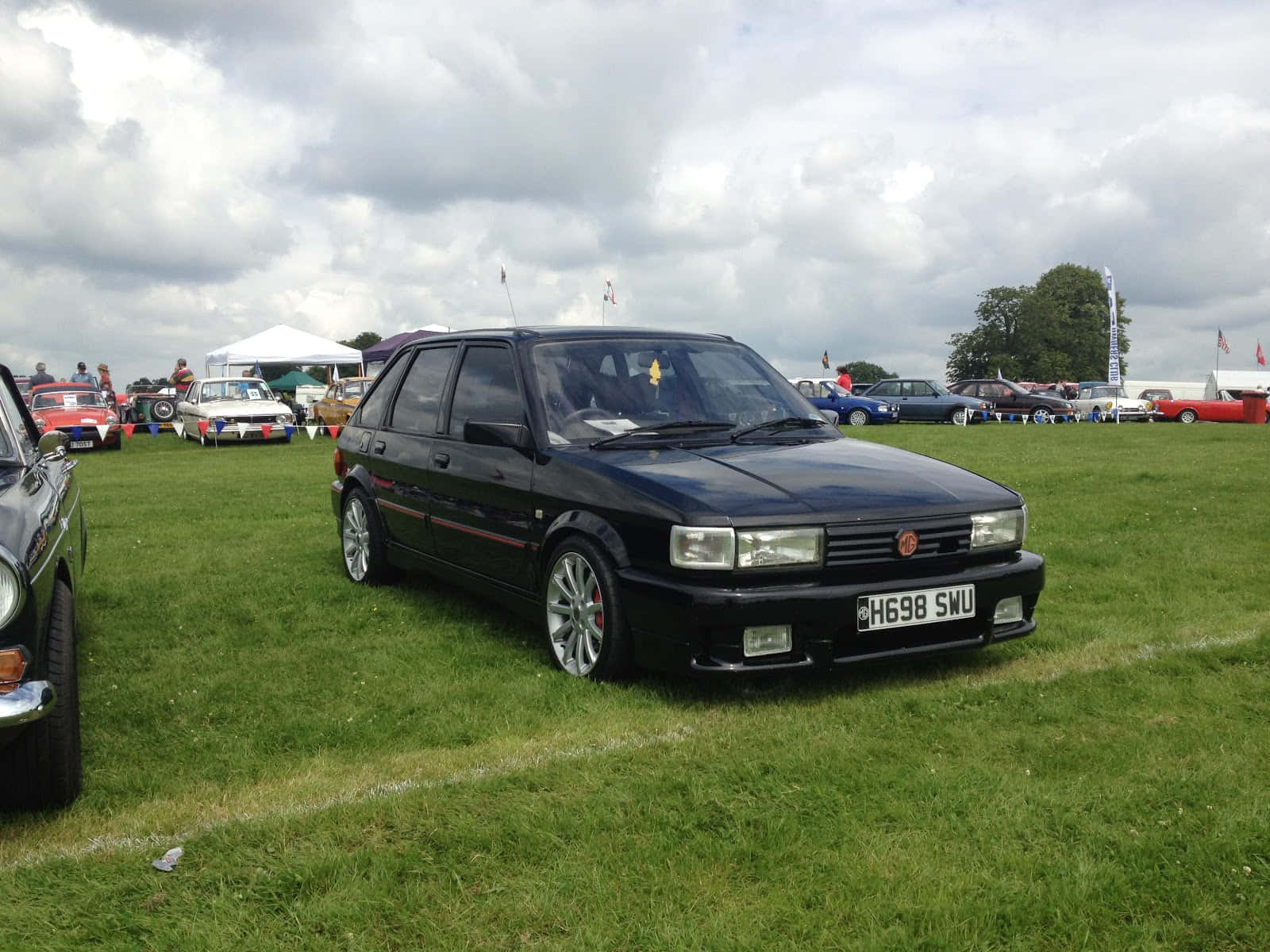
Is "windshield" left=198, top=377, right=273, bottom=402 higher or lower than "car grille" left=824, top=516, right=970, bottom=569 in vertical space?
higher

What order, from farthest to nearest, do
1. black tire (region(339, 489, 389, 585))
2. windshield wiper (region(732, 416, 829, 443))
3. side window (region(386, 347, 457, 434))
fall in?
black tire (region(339, 489, 389, 585)) < side window (region(386, 347, 457, 434)) < windshield wiper (region(732, 416, 829, 443))

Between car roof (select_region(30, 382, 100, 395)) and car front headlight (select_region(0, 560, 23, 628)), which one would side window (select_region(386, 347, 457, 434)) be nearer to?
car front headlight (select_region(0, 560, 23, 628))

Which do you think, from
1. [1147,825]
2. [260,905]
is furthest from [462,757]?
[1147,825]

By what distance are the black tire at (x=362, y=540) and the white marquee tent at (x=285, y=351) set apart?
24214 mm

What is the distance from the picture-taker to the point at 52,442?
202 inches

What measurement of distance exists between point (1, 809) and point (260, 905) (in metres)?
1.22

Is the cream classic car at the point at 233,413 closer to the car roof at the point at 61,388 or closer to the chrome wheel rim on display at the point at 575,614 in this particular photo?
the car roof at the point at 61,388

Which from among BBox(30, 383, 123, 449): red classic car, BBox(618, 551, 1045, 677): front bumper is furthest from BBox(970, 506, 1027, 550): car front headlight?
BBox(30, 383, 123, 449): red classic car

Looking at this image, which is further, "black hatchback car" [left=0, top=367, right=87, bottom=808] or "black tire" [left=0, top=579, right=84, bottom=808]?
"black tire" [left=0, top=579, right=84, bottom=808]

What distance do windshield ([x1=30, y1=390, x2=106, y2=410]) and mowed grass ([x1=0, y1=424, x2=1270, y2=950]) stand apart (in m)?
17.7

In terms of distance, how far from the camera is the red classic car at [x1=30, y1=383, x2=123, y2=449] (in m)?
20.7

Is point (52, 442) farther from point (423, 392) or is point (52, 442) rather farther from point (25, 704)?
point (25, 704)

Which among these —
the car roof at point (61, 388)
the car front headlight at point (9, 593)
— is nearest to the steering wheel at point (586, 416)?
the car front headlight at point (9, 593)

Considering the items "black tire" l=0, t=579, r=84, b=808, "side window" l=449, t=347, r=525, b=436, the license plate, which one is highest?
"side window" l=449, t=347, r=525, b=436
